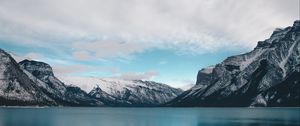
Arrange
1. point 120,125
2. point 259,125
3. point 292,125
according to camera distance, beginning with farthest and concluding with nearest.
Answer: point 120,125 < point 259,125 < point 292,125

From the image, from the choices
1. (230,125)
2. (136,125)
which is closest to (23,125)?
(136,125)

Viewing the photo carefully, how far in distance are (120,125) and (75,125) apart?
62.6 feet

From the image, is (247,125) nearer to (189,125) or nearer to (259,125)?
(259,125)

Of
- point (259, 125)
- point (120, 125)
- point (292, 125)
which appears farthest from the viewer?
point (120, 125)

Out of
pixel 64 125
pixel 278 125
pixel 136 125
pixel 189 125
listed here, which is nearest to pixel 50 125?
pixel 64 125

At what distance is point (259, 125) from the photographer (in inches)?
6964

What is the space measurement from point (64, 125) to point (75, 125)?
5.33 meters

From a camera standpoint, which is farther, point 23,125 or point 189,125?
point 189,125

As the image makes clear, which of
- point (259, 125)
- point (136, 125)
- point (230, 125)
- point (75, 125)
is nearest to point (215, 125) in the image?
point (230, 125)

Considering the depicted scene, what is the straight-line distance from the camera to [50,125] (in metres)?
180

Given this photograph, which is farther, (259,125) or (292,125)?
(259,125)

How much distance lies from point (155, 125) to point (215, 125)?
82.3ft

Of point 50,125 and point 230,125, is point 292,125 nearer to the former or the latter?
point 230,125

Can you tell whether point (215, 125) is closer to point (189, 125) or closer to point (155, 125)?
point (189, 125)
